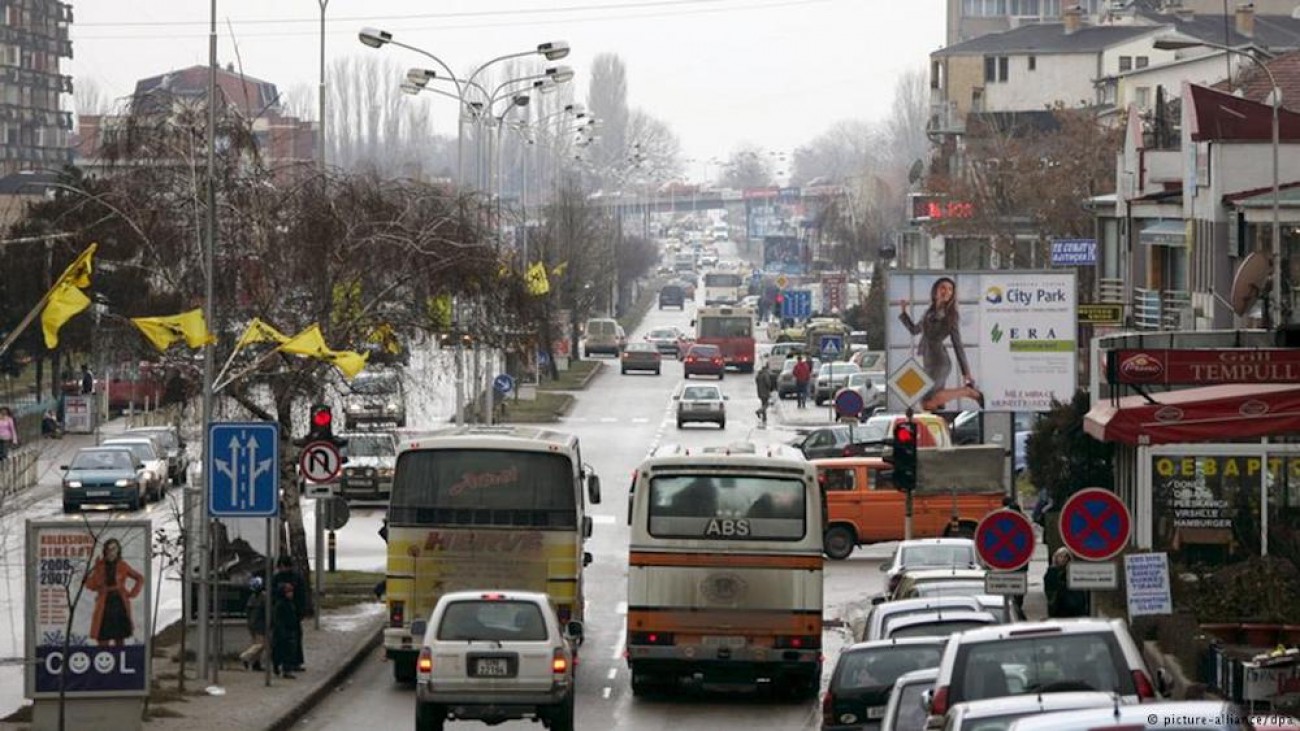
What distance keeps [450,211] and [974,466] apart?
38.9 ft

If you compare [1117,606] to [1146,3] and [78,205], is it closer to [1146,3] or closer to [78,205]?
[78,205]

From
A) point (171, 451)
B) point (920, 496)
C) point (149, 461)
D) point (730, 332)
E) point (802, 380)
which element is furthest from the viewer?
point (730, 332)

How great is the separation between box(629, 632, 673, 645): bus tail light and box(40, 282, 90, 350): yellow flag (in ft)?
24.0

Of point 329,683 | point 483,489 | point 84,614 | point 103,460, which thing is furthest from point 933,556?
point 103,460

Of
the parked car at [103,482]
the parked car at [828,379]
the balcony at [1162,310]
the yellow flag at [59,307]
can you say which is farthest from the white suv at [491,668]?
the parked car at [828,379]

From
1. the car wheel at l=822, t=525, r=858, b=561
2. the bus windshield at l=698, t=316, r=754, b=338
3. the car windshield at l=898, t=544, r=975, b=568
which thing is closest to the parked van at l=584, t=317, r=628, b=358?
the bus windshield at l=698, t=316, r=754, b=338

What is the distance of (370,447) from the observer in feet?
178

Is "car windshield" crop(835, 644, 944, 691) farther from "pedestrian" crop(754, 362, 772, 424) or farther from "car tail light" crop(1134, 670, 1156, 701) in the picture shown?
"pedestrian" crop(754, 362, 772, 424)

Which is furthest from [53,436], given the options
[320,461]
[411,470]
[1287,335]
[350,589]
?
[1287,335]

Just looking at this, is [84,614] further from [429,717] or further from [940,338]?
[940,338]

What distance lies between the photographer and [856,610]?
38.2m

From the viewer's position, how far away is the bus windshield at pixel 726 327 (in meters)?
100

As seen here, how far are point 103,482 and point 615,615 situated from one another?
1889cm

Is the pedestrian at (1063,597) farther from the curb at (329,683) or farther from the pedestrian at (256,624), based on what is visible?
the pedestrian at (256,624)
